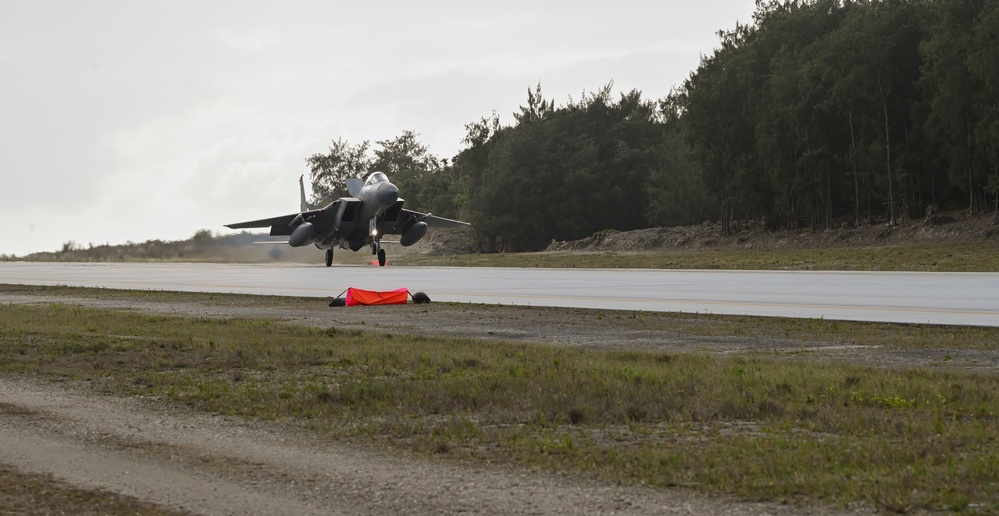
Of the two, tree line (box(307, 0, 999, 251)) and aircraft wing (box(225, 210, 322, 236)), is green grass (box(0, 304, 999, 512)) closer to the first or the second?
aircraft wing (box(225, 210, 322, 236))

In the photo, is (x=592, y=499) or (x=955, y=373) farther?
(x=955, y=373)

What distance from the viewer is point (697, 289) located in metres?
27.6

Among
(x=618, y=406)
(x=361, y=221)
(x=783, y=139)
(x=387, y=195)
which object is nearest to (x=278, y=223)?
(x=361, y=221)

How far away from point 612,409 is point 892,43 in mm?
58636

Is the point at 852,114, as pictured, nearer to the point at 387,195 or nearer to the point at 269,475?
the point at 387,195

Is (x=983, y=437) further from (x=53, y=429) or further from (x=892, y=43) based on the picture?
(x=892, y=43)

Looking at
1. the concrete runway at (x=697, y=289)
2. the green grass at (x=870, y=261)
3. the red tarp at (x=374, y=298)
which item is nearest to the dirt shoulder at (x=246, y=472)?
the concrete runway at (x=697, y=289)

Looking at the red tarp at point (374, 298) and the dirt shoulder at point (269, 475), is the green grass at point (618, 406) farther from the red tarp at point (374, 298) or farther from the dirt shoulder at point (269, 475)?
the red tarp at point (374, 298)

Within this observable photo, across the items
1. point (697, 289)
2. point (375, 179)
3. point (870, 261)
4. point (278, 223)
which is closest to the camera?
point (697, 289)

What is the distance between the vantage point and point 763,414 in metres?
9.49

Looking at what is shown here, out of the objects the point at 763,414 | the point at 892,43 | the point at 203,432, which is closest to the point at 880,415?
the point at 763,414

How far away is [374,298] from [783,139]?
46.5 meters

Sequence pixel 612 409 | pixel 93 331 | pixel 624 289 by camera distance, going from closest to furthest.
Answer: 1. pixel 612 409
2. pixel 93 331
3. pixel 624 289

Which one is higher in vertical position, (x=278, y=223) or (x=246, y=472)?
(x=278, y=223)
